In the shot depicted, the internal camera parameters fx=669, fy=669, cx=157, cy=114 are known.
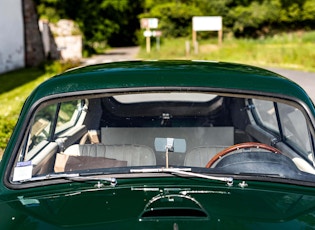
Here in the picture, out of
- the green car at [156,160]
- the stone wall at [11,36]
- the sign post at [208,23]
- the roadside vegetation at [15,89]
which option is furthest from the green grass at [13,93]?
the sign post at [208,23]

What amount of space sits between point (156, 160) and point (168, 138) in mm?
154

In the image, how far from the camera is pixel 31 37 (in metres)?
28.0

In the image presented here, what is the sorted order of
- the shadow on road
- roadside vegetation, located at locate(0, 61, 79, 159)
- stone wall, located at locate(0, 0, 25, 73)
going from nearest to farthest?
1. roadside vegetation, located at locate(0, 61, 79, 159)
2. the shadow on road
3. stone wall, located at locate(0, 0, 25, 73)

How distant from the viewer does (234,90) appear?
350 cm

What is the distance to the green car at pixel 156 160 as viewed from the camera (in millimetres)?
2811

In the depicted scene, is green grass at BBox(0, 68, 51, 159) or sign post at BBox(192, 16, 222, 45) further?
sign post at BBox(192, 16, 222, 45)

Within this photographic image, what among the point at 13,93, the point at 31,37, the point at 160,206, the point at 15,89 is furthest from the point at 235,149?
the point at 31,37

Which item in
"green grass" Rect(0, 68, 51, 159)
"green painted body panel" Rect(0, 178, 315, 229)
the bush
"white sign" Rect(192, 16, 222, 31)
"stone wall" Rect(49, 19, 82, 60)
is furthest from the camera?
"white sign" Rect(192, 16, 222, 31)

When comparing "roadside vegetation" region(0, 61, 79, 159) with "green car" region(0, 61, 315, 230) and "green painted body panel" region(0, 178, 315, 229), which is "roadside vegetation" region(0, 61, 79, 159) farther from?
"green painted body panel" region(0, 178, 315, 229)

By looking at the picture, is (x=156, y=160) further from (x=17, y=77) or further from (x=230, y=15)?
(x=230, y=15)

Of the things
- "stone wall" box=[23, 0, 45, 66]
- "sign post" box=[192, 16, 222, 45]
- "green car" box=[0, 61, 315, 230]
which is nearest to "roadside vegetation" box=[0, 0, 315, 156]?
"sign post" box=[192, 16, 222, 45]

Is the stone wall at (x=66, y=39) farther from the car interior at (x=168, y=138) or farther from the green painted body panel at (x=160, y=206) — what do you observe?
the green painted body panel at (x=160, y=206)

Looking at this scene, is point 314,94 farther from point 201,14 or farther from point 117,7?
point 201,14

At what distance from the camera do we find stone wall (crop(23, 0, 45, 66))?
91.0 feet
